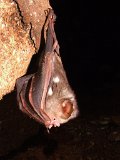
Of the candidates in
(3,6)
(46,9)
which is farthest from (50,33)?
(3,6)

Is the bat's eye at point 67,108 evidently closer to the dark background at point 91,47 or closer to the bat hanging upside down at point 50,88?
the bat hanging upside down at point 50,88

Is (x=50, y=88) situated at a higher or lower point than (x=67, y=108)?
higher

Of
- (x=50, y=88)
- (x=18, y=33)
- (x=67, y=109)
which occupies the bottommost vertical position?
(x=67, y=109)

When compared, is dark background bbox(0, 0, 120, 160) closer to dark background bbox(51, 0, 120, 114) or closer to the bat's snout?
dark background bbox(51, 0, 120, 114)

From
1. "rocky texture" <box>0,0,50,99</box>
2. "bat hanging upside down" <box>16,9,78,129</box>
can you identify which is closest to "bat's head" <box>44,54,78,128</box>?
"bat hanging upside down" <box>16,9,78,129</box>

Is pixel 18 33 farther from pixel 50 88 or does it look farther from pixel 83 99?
pixel 83 99

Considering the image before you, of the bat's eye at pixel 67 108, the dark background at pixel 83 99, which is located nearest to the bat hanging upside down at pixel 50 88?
the bat's eye at pixel 67 108

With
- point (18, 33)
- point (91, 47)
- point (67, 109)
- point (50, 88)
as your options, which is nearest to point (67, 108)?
point (67, 109)
